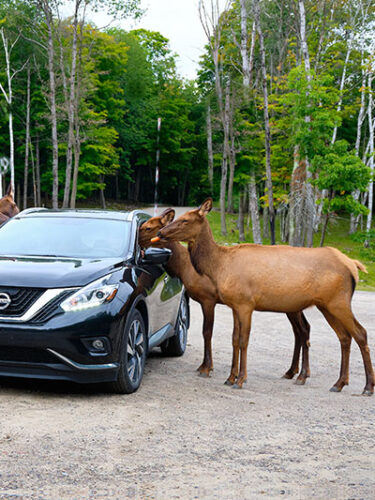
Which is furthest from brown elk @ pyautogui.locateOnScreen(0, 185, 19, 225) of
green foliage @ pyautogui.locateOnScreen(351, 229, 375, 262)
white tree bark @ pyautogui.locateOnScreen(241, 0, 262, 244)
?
green foliage @ pyautogui.locateOnScreen(351, 229, 375, 262)

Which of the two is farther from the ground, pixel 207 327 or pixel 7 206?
pixel 7 206

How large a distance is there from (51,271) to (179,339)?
334cm

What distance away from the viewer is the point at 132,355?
6891mm

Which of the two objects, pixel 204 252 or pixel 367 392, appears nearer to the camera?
pixel 367 392

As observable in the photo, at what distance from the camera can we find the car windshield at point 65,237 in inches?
291

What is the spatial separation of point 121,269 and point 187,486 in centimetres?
296

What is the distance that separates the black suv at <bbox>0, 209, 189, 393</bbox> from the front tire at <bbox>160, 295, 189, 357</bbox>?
4.51 feet

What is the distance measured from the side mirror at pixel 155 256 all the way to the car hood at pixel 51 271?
0.68m

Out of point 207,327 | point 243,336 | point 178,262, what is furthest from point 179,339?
point 243,336

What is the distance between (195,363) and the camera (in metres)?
9.16

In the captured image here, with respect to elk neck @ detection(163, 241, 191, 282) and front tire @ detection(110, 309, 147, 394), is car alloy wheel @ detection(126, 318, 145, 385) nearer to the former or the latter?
front tire @ detection(110, 309, 147, 394)

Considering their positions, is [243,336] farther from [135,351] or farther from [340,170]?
[340,170]

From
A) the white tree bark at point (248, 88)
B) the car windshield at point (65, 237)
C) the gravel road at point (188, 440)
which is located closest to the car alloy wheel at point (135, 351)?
the gravel road at point (188, 440)

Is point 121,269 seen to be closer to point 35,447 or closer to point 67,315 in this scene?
point 67,315
